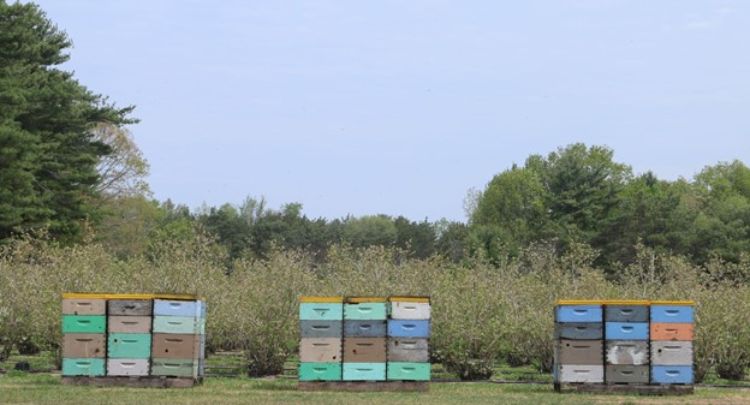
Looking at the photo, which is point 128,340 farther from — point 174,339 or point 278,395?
point 278,395

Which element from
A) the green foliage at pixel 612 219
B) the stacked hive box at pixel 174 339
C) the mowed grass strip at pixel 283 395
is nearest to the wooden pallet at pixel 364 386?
the mowed grass strip at pixel 283 395

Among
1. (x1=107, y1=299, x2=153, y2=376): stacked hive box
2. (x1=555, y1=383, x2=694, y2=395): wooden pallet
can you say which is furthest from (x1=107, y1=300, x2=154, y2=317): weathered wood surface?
(x1=555, y1=383, x2=694, y2=395): wooden pallet

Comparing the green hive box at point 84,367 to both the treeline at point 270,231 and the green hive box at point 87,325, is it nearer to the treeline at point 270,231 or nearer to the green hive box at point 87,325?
the green hive box at point 87,325

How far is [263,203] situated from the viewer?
3910 inches

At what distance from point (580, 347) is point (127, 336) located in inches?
274

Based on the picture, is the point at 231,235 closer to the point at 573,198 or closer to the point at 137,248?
the point at 137,248

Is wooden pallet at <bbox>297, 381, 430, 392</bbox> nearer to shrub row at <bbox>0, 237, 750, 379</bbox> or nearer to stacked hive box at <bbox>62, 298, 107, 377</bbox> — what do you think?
shrub row at <bbox>0, 237, 750, 379</bbox>

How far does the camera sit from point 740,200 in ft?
254

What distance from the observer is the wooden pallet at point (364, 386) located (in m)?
16.4

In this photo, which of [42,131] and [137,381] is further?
[42,131]

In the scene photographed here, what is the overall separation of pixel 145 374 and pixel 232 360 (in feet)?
22.4

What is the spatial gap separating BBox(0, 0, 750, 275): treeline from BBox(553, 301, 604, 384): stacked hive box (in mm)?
7634

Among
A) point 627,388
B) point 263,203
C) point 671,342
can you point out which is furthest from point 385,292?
point 263,203

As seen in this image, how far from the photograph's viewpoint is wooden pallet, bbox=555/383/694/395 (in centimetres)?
1634
